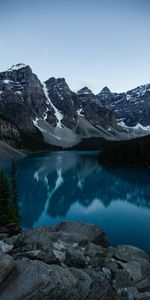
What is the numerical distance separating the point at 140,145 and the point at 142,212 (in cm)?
7519

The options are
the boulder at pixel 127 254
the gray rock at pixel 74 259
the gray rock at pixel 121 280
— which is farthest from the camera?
the boulder at pixel 127 254

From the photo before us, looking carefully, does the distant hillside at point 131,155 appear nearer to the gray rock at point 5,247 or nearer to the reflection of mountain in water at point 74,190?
the reflection of mountain in water at point 74,190

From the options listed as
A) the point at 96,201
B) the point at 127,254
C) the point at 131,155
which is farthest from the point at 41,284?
the point at 131,155

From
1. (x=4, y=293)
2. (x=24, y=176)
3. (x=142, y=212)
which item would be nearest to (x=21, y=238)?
(x=4, y=293)

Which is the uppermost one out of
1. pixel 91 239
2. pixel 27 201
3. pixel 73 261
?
pixel 73 261

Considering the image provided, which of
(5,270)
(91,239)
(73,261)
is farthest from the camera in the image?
(91,239)

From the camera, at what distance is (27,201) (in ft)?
219

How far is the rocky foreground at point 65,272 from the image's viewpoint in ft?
42.2

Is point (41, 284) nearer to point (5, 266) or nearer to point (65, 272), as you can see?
point (65, 272)

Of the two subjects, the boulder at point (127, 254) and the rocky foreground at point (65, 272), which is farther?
the boulder at point (127, 254)

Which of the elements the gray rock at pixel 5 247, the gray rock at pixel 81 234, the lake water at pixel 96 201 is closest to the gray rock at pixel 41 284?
the gray rock at pixel 5 247

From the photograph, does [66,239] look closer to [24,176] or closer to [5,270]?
[5,270]

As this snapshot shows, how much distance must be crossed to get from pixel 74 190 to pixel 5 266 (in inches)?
2648

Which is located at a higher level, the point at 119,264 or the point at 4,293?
the point at 4,293
